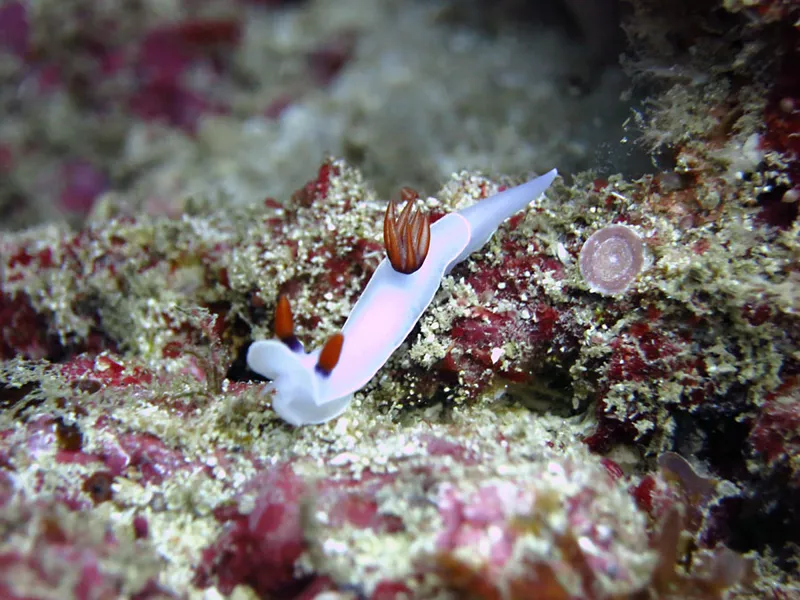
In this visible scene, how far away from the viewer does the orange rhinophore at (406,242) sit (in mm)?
2301

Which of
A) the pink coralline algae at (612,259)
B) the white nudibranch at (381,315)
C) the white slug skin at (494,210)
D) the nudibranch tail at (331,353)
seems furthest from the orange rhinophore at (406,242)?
the pink coralline algae at (612,259)

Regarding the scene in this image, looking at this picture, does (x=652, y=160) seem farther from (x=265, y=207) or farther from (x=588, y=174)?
(x=265, y=207)

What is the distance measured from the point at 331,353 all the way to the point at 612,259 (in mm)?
1302

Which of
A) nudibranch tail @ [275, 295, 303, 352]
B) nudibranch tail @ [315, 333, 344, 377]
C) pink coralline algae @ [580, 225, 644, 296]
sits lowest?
pink coralline algae @ [580, 225, 644, 296]

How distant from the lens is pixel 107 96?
5820 millimetres

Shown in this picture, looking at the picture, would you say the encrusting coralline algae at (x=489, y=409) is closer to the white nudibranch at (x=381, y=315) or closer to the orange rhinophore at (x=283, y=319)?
the white nudibranch at (x=381, y=315)

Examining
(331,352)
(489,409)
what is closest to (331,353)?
(331,352)

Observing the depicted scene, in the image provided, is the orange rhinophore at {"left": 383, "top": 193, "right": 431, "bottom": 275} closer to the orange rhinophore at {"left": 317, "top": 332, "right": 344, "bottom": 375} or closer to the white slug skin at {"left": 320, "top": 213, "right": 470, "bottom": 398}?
the white slug skin at {"left": 320, "top": 213, "right": 470, "bottom": 398}

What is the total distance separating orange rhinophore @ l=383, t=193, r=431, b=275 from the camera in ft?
7.55

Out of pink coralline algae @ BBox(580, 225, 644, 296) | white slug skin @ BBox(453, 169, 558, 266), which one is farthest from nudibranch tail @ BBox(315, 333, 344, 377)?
pink coralline algae @ BBox(580, 225, 644, 296)

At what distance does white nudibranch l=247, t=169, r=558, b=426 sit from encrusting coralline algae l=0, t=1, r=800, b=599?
0.12 m

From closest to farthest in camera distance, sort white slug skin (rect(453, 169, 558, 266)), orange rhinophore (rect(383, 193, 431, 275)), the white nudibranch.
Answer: the white nudibranch < orange rhinophore (rect(383, 193, 431, 275)) < white slug skin (rect(453, 169, 558, 266))

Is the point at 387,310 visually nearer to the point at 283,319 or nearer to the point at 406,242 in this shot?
the point at 406,242

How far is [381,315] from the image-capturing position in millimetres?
2303
